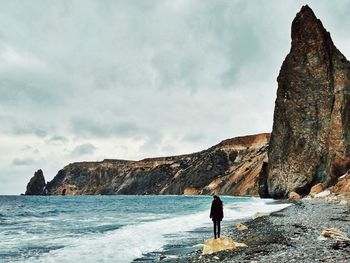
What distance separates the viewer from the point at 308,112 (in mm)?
84250

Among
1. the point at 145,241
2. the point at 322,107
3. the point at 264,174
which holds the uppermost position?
the point at 322,107

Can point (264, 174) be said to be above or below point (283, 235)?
above

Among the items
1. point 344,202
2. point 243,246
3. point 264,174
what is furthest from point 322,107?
point 243,246

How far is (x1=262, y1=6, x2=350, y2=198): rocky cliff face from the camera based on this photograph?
3081 inches

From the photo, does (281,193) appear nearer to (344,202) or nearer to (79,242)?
(344,202)

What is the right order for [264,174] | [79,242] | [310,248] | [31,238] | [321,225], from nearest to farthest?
[310,248] → [321,225] → [79,242] → [31,238] → [264,174]

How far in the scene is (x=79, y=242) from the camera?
26047 millimetres

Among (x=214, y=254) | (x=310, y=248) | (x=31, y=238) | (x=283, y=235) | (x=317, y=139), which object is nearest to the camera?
(x=310, y=248)

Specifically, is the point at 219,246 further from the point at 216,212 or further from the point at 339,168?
the point at 339,168

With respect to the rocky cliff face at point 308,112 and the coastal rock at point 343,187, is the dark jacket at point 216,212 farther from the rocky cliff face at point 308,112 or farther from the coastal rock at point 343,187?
the rocky cliff face at point 308,112

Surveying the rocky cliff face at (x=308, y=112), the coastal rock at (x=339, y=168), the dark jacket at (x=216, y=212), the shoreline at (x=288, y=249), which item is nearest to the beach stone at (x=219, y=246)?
the shoreline at (x=288, y=249)

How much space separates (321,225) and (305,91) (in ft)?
218

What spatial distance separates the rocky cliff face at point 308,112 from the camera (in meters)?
78.2

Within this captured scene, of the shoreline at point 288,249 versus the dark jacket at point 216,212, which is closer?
the shoreline at point 288,249
